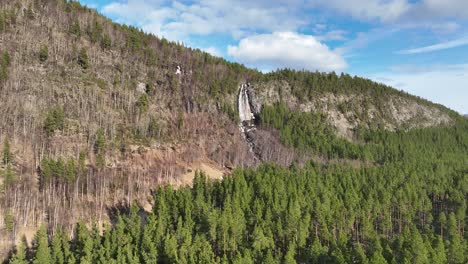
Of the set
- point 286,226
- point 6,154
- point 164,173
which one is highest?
point 6,154

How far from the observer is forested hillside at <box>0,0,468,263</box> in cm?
7075

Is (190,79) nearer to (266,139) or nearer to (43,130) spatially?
(266,139)

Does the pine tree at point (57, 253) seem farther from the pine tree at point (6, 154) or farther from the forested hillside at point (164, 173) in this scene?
the pine tree at point (6, 154)

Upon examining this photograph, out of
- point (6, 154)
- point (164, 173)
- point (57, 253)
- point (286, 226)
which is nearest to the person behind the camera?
point (57, 253)

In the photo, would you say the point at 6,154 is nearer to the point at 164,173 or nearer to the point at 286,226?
the point at 164,173

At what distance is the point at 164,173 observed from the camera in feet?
415

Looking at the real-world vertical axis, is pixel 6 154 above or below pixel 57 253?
above

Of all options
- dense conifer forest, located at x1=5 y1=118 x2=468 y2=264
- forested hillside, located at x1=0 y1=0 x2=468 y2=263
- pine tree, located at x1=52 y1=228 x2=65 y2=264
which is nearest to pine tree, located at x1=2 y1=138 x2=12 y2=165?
forested hillside, located at x1=0 y1=0 x2=468 y2=263

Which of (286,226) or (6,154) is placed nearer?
(286,226)

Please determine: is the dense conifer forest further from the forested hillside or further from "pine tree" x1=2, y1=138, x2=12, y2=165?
"pine tree" x1=2, y1=138, x2=12, y2=165

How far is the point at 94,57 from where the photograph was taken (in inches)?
6398

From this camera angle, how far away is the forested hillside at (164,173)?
232 ft

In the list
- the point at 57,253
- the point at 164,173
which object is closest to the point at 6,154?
the point at 57,253

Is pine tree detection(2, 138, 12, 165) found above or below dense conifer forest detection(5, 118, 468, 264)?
above
